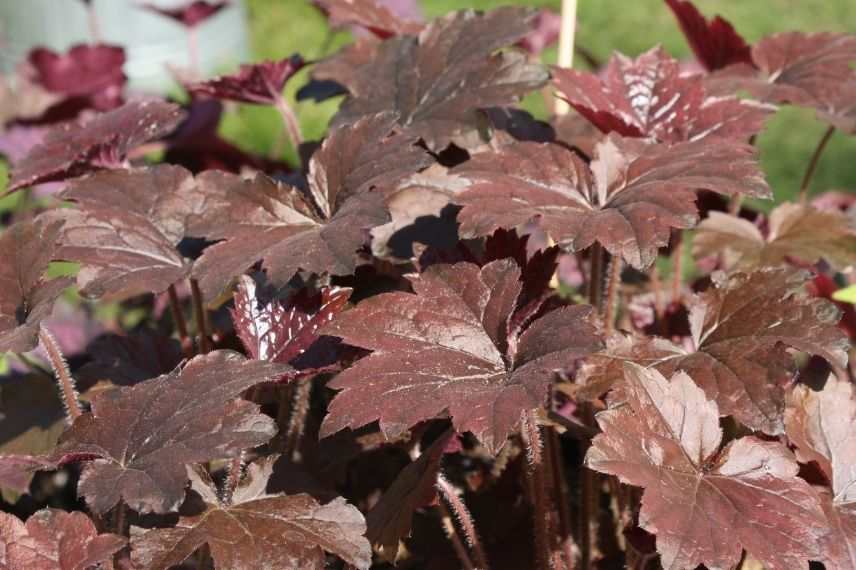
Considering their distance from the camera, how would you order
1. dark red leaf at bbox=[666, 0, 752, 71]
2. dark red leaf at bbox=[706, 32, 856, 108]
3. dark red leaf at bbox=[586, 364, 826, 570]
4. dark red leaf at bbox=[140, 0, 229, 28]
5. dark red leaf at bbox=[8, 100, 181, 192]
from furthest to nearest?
dark red leaf at bbox=[140, 0, 229, 28], dark red leaf at bbox=[666, 0, 752, 71], dark red leaf at bbox=[706, 32, 856, 108], dark red leaf at bbox=[8, 100, 181, 192], dark red leaf at bbox=[586, 364, 826, 570]

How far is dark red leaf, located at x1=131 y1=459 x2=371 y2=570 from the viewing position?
2.80ft

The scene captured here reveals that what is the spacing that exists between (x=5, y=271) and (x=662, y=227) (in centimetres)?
60

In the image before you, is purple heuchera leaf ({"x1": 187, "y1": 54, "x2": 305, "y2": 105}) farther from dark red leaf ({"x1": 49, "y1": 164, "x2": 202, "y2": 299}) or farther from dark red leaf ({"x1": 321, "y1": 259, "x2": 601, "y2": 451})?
dark red leaf ({"x1": 321, "y1": 259, "x2": 601, "y2": 451})

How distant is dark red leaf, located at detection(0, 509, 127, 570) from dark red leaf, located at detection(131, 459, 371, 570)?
0.04m

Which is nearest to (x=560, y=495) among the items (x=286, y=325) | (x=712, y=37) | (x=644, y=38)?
(x=286, y=325)

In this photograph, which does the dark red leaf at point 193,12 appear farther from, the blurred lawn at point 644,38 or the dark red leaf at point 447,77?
the dark red leaf at point 447,77

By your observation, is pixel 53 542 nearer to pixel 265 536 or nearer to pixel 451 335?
pixel 265 536

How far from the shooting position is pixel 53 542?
A: 0.88 meters

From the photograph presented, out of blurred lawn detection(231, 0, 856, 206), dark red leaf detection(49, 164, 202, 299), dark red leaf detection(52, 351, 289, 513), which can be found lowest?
blurred lawn detection(231, 0, 856, 206)

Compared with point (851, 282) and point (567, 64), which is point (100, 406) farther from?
point (851, 282)

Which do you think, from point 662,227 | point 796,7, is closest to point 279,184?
point 662,227

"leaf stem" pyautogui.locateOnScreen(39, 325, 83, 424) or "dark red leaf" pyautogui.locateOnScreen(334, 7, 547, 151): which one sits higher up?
"dark red leaf" pyautogui.locateOnScreen(334, 7, 547, 151)

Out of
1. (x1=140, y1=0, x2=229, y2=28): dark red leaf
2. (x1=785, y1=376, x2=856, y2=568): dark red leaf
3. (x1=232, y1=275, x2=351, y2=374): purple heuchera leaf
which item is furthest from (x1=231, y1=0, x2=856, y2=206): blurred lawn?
(x1=785, y1=376, x2=856, y2=568): dark red leaf

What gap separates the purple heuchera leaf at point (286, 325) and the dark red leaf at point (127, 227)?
95mm
